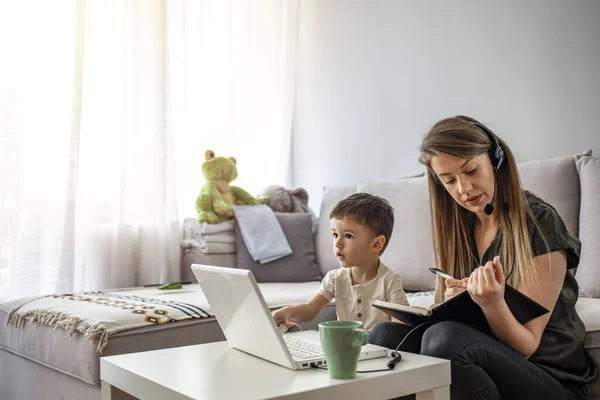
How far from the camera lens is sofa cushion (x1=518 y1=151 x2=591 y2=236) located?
200 centimetres

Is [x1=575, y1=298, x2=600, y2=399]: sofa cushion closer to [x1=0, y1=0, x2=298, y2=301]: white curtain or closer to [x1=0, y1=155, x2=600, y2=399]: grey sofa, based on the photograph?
[x1=0, y1=155, x2=600, y2=399]: grey sofa

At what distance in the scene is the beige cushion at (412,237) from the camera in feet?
7.72

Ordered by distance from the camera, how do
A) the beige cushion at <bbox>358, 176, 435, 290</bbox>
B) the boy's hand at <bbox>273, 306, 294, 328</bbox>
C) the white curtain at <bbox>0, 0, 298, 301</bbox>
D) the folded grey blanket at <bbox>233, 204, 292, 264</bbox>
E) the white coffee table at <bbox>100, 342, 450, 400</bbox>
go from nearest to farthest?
the white coffee table at <bbox>100, 342, 450, 400</bbox> < the boy's hand at <bbox>273, 306, 294, 328</bbox> < the beige cushion at <bbox>358, 176, 435, 290</bbox> < the white curtain at <bbox>0, 0, 298, 301</bbox> < the folded grey blanket at <bbox>233, 204, 292, 264</bbox>

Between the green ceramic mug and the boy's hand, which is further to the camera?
the boy's hand

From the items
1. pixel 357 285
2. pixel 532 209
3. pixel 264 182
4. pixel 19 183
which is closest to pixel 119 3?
pixel 19 183

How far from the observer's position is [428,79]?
2.90 metres

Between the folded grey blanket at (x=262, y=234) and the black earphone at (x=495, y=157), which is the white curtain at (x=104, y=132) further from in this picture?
the black earphone at (x=495, y=157)

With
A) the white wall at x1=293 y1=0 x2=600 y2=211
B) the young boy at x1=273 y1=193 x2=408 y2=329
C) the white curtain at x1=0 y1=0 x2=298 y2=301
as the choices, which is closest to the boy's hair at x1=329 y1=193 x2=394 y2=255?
the young boy at x1=273 y1=193 x2=408 y2=329

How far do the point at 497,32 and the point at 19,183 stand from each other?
6.60 feet

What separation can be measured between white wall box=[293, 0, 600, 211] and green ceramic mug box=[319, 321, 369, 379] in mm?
1726

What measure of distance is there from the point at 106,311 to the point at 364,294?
75 cm

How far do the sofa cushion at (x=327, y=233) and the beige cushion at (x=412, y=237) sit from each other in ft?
1.16

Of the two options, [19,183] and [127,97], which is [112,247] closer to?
[19,183]

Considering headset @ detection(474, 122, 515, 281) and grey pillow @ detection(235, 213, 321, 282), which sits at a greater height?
headset @ detection(474, 122, 515, 281)
